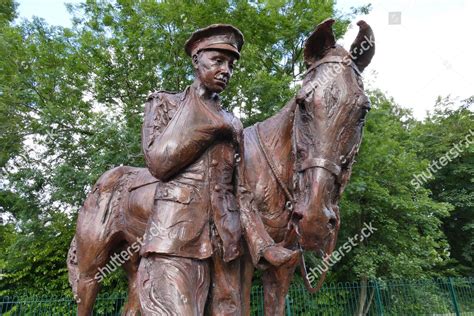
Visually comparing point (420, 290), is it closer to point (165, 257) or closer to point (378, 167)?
point (378, 167)

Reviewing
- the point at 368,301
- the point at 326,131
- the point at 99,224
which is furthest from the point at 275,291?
the point at 368,301

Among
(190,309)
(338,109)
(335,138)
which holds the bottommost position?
(190,309)

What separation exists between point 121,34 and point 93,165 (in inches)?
159

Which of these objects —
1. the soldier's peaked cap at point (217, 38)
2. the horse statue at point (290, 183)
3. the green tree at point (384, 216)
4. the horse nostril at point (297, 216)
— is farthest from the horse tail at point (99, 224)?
the green tree at point (384, 216)

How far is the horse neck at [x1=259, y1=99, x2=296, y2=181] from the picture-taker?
276 centimetres

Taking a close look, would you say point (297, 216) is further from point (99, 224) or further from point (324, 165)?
point (99, 224)

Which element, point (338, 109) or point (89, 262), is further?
point (89, 262)

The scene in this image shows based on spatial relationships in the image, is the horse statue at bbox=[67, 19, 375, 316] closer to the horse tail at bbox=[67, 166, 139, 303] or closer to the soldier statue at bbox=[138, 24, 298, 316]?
the horse tail at bbox=[67, 166, 139, 303]

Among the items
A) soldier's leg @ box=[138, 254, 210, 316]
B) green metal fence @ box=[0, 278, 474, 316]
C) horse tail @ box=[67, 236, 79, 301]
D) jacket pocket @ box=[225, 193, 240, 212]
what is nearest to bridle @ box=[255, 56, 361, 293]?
jacket pocket @ box=[225, 193, 240, 212]

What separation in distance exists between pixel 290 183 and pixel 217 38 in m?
1.03

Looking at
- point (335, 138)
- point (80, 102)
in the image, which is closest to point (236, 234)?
point (335, 138)

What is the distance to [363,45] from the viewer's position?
2.44 metres

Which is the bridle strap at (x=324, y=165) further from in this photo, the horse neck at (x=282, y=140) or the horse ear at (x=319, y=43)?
the horse ear at (x=319, y=43)

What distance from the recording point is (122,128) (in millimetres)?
9297
